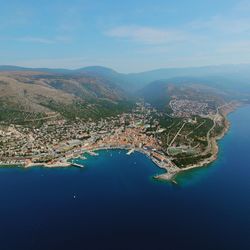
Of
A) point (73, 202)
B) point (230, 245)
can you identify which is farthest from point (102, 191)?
point (230, 245)

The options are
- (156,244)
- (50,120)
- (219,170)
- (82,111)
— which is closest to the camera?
(156,244)

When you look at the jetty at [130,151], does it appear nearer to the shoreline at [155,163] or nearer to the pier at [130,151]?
the pier at [130,151]

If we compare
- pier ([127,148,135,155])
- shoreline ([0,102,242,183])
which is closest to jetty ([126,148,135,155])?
pier ([127,148,135,155])

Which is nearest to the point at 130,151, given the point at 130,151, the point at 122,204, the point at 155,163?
the point at 130,151

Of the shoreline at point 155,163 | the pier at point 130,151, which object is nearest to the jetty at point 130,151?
the pier at point 130,151

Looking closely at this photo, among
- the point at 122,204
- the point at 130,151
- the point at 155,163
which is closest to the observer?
the point at 122,204

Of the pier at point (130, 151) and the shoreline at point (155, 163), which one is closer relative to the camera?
the shoreline at point (155, 163)

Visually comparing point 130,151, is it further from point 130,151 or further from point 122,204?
point 122,204

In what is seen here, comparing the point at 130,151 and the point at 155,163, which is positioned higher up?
the point at 155,163

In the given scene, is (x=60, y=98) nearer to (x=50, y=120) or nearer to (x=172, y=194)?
(x=50, y=120)
